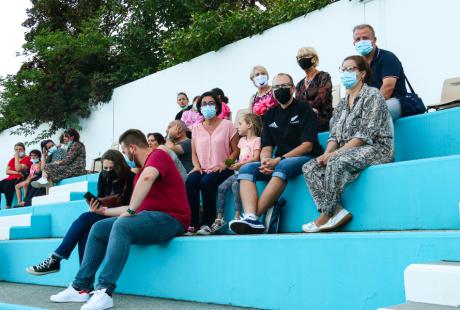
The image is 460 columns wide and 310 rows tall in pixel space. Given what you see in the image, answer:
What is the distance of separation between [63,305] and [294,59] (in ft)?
14.8

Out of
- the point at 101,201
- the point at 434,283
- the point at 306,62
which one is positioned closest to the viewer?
the point at 434,283

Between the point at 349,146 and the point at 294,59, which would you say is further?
the point at 294,59

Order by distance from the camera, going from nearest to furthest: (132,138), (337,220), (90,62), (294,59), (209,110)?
(337,220) < (132,138) < (209,110) < (294,59) < (90,62)

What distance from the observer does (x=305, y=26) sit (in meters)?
7.49

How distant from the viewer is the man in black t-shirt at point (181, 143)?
5812 mm

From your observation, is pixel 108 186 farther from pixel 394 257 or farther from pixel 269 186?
pixel 394 257

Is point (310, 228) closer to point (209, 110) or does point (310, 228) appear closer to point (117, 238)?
point (117, 238)

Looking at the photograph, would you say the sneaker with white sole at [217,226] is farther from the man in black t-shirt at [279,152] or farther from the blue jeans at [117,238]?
the man in black t-shirt at [279,152]

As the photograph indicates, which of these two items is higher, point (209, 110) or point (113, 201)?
point (209, 110)

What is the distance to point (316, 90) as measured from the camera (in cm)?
509

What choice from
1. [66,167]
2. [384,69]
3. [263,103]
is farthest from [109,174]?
[66,167]

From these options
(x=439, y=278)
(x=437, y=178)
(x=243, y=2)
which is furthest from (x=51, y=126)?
(x=439, y=278)

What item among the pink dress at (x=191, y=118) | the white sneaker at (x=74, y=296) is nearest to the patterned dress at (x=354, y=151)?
the white sneaker at (x=74, y=296)

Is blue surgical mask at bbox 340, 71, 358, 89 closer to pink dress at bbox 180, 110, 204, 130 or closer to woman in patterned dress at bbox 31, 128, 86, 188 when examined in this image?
pink dress at bbox 180, 110, 204, 130
